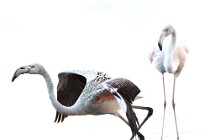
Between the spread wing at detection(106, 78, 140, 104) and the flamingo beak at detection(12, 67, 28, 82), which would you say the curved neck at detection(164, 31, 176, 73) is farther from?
the flamingo beak at detection(12, 67, 28, 82)

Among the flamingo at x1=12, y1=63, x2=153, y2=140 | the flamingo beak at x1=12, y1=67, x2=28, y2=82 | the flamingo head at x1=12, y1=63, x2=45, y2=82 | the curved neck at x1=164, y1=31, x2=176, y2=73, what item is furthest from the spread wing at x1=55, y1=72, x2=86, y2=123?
the curved neck at x1=164, y1=31, x2=176, y2=73

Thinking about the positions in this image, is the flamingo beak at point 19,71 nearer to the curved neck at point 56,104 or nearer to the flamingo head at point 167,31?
the curved neck at point 56,104

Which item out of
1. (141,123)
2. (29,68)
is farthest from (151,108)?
(29,68)

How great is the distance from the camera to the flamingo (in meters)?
7.93

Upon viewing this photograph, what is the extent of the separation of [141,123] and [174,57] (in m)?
2.26

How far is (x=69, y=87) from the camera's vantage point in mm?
9852

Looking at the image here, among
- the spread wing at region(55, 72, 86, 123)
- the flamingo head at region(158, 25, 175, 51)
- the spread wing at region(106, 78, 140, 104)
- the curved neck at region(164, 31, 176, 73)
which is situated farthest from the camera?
the curved neck at region(164, 31, 176, 73)

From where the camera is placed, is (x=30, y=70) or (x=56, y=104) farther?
(x=56, y=104)

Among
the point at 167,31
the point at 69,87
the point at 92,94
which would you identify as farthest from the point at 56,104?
the point at 167,31

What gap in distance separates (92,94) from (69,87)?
1.33 m

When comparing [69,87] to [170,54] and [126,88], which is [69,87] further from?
[170,54]

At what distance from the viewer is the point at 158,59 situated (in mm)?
11484

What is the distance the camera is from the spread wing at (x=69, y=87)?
981cm

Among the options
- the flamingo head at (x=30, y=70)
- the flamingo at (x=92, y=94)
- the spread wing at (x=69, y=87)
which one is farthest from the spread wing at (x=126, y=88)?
the spread wing at (x=69, y=87)
